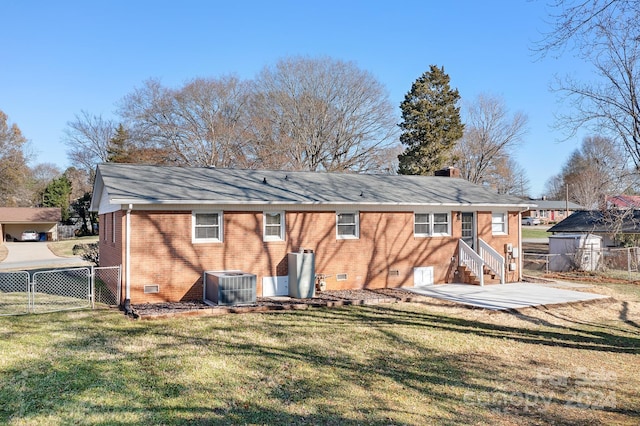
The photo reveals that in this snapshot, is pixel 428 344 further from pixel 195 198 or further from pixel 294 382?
pixel 195 198

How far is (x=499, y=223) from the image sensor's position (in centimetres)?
1773

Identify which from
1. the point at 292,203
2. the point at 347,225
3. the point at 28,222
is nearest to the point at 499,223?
the point at 347,225

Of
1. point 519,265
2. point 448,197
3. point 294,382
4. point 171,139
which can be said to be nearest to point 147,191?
point 294,382

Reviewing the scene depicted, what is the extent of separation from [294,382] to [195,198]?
7.04 metres

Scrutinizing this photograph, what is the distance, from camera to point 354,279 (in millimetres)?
14930

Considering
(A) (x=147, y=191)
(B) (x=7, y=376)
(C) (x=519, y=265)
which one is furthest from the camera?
(C) (x=519, y=265)

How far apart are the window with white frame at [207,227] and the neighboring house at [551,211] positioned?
74165 millimetres

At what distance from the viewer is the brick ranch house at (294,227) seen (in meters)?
12.2

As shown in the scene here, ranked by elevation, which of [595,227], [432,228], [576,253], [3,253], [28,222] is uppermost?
[28,222]

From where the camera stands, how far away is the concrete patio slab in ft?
43.0

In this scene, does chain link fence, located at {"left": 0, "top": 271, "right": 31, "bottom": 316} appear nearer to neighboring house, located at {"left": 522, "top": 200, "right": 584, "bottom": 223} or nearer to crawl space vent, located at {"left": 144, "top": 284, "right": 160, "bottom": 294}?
crawl space vent, located at {"left": 144, "top": 284, "right": 160, "bottom": 294}

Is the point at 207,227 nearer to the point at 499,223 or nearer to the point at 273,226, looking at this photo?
the point at 273,226

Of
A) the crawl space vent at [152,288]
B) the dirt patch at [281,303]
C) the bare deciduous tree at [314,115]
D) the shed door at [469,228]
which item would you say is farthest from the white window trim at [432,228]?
the bare deciduous tree at [314,115]

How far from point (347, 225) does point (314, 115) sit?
75.4 feet
